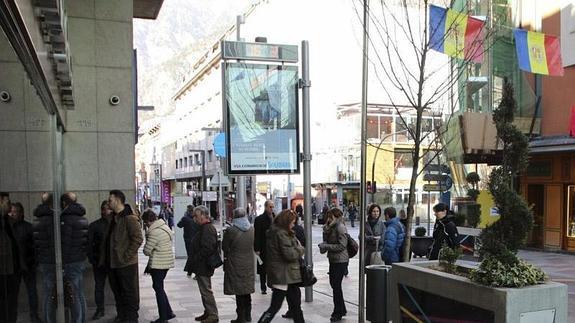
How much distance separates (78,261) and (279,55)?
15.7 ft

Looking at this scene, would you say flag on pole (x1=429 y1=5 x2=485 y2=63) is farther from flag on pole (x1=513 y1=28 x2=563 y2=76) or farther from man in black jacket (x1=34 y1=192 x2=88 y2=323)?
man in black jacket (x1=34 y1=192 x2=88 y2=323)

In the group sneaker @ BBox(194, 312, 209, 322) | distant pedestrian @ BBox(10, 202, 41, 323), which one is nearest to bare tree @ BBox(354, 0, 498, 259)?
sneaker @ BBox(194, 312, 209, 322)

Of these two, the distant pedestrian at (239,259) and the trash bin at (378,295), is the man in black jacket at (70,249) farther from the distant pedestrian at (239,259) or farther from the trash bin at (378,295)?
the trash bin at (378,295)

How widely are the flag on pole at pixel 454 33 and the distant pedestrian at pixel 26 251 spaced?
5964 millimetres

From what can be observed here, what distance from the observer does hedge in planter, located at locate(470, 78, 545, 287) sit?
4.85 meters

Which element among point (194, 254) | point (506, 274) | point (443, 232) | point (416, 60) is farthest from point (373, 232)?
point (506, 274)

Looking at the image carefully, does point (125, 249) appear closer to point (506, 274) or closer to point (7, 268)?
point (7, 268)

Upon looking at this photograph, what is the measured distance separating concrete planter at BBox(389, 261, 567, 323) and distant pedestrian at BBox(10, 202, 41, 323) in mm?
3681

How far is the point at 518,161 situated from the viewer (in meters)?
5.38

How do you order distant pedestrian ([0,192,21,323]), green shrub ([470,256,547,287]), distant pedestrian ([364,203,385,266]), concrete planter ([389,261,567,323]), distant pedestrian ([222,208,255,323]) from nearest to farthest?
distant pedestrian ([0,192,21,323])
concrete planter ([389,261,567,323])
green shrub ([470,256,547,287])
distant pedestrian ([222,208,255,323])
distant pedestrian ([364,203,385,266])

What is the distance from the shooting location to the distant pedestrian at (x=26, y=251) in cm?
362

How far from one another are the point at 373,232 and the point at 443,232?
1.37m

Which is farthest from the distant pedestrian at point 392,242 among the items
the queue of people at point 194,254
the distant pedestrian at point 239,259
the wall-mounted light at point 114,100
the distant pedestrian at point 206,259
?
the wall-mounted light at point 114,100

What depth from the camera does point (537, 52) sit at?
14.1 metres
